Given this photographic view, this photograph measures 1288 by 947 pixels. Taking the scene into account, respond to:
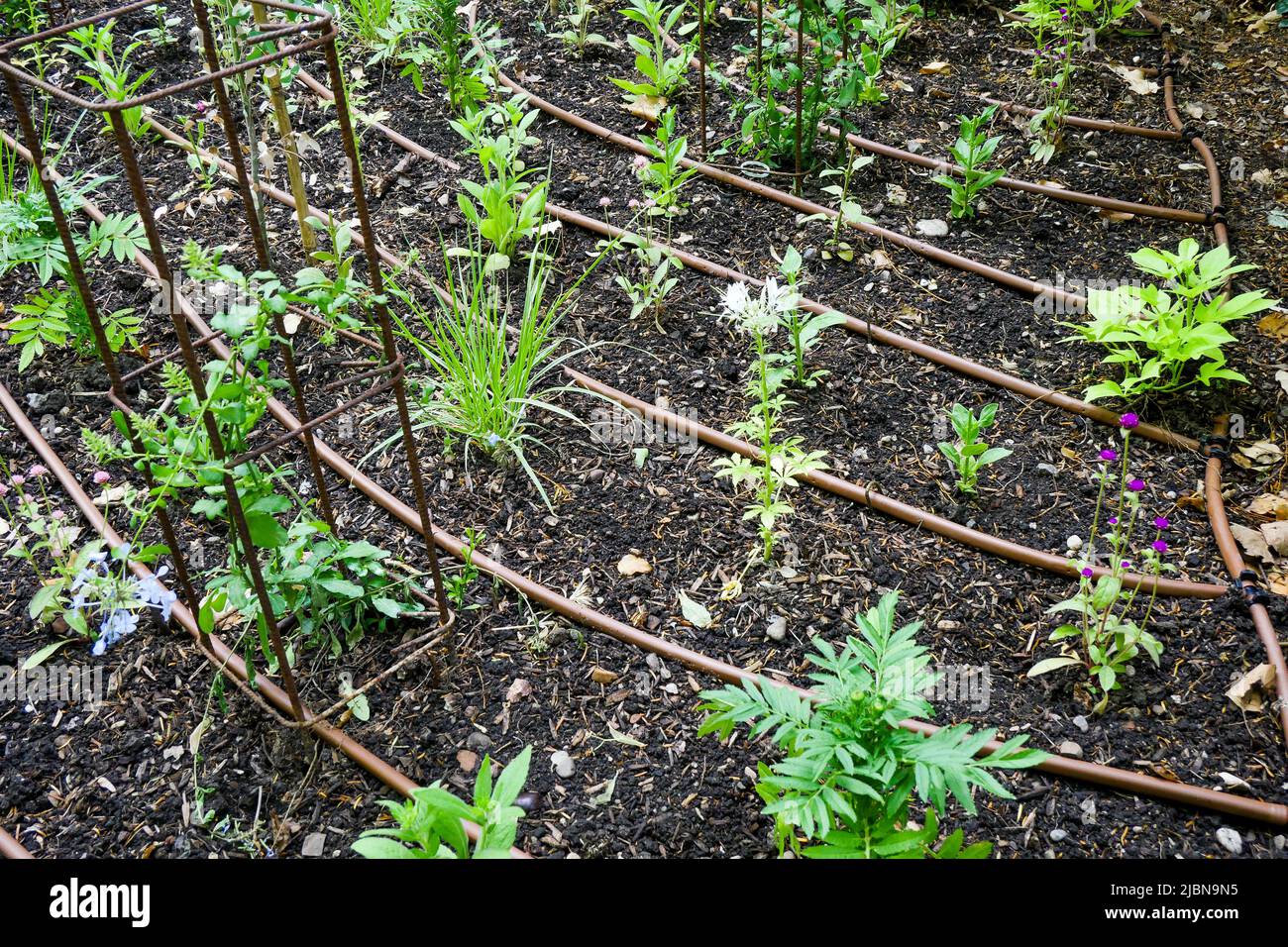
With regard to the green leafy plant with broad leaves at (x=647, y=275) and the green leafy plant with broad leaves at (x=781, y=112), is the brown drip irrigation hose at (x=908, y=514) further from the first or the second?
the green leafy plant with broad leaves at (x=781, y=112)

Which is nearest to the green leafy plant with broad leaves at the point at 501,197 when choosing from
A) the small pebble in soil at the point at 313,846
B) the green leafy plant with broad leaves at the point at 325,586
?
the green leafy plant with broad leaves at the point at 325,586

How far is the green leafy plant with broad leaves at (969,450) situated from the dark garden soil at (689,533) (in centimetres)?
7

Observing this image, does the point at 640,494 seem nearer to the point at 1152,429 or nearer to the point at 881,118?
the point at 1152,429

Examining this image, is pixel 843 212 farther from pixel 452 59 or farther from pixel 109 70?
pixel 109 70

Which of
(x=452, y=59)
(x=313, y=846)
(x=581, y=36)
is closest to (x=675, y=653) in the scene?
(x=313, y=846)

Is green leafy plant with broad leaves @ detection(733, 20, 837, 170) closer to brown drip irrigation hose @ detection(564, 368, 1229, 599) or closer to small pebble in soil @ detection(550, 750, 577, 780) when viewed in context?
brown drip irrigation hose @ detection(564, 368, 1229, 599)

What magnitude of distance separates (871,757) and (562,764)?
2.42 ft

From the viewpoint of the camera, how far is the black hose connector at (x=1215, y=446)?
2693mm

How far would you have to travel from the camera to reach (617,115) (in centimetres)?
389

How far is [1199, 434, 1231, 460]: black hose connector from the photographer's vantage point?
2693mm

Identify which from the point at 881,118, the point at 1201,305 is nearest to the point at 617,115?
the point at 881,118

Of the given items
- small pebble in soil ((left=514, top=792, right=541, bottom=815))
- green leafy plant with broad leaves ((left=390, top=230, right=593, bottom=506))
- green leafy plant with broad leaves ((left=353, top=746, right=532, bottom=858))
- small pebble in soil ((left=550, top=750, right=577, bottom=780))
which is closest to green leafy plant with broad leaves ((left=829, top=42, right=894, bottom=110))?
green leafy plant with broad leaves ((left=390, top=230, right=593, bottom=506))

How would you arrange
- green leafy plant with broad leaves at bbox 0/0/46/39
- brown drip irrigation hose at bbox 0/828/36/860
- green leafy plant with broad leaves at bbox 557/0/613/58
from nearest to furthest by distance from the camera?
brown drip irrigation hose at bbox 0/828/36/860
green leafy plant with broad leaves at bbox 0/0/46/39
green leafy plant with broad leaves at bbox 557/0/613/58

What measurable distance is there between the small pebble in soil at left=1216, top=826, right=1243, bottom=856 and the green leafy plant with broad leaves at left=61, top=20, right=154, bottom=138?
303 centimetres
